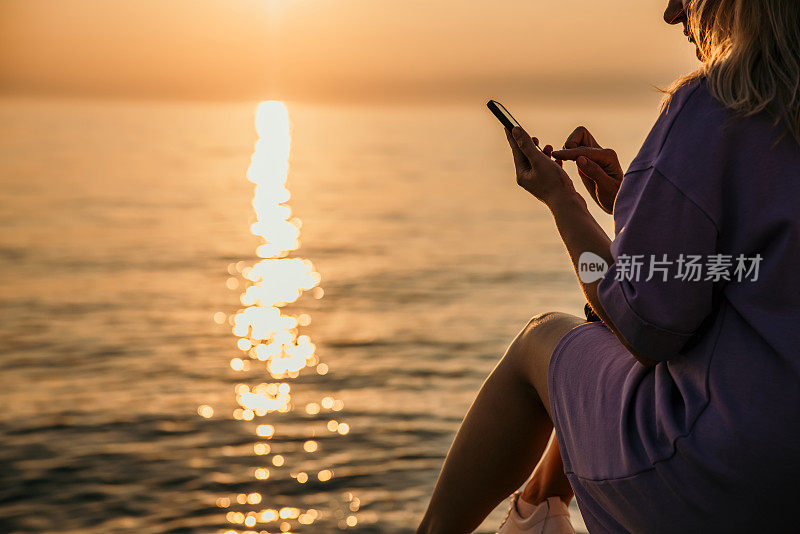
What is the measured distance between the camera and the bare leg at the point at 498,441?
216 cm

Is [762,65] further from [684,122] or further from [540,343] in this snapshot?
[540,343]

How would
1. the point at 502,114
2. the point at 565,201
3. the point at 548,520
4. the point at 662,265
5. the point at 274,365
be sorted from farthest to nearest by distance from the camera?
the point at 274,365 → the point at 548,520 → the point at 502,114 → the point at 565,201 → the point at 662,265

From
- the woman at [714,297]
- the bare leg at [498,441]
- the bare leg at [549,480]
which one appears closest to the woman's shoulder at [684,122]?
the woman at [714,297]

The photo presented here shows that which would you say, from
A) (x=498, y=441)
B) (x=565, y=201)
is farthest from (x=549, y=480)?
(x=565, y=201)

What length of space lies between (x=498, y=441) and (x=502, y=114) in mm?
784

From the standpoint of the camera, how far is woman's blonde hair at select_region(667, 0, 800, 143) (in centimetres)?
A: 158

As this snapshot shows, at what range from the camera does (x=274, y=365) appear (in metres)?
8.01

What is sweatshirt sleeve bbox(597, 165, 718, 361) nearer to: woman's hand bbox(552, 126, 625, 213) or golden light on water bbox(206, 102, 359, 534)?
woman's hand bbox(552, 126, 625, 213)

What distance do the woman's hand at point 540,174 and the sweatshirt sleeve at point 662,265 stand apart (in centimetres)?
35

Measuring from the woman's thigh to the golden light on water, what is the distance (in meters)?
2.80

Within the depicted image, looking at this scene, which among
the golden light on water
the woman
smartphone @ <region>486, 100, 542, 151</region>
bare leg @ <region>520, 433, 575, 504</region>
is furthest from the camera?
the golden light on water

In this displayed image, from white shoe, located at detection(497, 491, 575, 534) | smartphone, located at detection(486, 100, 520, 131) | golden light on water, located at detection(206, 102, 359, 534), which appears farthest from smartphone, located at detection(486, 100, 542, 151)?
golden light on water, located at detection(206, 102, 359, 534)

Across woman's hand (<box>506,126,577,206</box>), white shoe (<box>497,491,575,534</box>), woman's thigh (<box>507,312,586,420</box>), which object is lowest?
white shoe (<box>497,491,575,534</box>)

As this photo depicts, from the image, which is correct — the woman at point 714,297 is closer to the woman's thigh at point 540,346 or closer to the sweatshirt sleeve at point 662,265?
the sweatshirt sleeve at point 662,265
